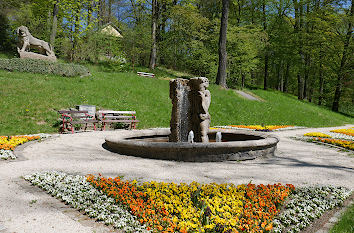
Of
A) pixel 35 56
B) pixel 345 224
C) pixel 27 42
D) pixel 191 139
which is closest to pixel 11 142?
pixel 191 139

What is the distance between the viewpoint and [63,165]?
5.82 m

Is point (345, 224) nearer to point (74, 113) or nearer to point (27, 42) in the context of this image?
point (74, 113)

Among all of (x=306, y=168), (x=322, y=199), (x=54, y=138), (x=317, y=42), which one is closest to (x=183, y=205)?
(x=322, y=199)

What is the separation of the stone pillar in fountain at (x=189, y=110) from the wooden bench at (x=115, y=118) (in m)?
4.83

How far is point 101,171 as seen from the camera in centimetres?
544

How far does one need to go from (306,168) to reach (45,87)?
548 inches

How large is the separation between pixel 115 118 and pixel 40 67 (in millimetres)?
8755

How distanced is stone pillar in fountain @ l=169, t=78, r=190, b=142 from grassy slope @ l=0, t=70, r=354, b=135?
579cm

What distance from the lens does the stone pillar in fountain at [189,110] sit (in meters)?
7.97

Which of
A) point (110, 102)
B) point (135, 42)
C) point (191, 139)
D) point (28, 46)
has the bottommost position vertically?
point (191, 139)

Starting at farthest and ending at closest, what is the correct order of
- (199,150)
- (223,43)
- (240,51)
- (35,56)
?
(240,51)
(223,43)
(35,56)
(199,150)

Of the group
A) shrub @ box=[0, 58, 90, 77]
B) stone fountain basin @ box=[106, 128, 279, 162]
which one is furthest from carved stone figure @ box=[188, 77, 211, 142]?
shrub @ box=[0, 58, 90, 77]

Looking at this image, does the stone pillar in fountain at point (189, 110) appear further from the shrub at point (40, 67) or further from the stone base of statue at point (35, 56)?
the stone base of statue at point (35, 56)

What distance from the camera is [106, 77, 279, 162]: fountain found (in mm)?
6301
